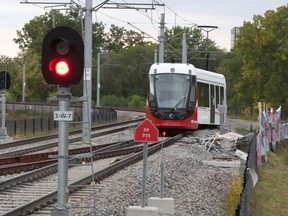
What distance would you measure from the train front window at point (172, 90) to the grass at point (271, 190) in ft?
15.0

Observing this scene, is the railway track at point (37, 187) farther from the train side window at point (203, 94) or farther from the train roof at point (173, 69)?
the train side window at point (203, 94)

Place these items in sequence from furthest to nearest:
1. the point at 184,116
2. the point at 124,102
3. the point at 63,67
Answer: the point at 124,102 → the point at 184,116 → the point at 63,67

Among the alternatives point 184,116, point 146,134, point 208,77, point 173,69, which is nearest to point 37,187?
point 146,134

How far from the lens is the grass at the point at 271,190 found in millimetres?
15496

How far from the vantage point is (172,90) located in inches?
1146

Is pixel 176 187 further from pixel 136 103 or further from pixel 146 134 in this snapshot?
pixel 136 103

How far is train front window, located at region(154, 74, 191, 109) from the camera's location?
2897 centimetres

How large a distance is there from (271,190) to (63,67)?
12527 mm

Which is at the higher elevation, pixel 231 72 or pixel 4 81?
pixel 231 72

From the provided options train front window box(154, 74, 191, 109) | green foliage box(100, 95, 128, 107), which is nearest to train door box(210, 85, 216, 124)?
train front window box(154, 74, 191, 109)

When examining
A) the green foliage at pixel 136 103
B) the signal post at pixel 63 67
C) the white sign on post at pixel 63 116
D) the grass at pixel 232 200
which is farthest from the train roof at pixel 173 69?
the green foliage at pixel 136 103

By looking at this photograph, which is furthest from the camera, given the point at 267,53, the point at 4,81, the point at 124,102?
the point at 124,102

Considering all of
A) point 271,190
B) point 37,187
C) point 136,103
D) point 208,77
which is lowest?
point 271,190

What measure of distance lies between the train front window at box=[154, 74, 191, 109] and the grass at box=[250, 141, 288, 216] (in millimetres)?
4559
